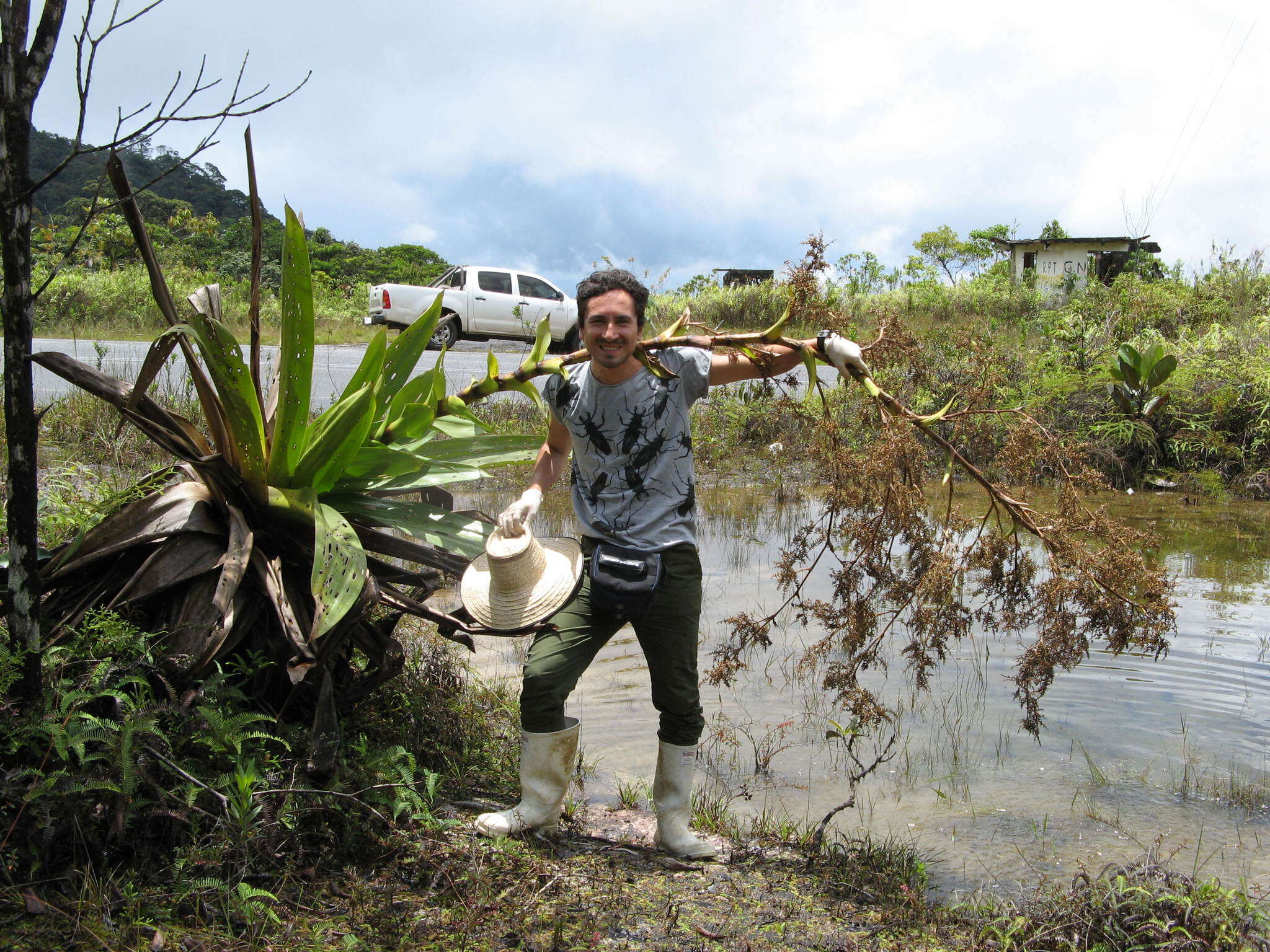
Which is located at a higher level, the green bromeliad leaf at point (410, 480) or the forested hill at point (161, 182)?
the forested hill at point (161, 182)

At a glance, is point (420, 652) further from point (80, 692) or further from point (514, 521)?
point (80, 692)

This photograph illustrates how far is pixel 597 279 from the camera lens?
11.4ft

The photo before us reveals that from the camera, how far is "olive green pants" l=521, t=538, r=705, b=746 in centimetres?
337

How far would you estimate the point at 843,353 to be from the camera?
353cm

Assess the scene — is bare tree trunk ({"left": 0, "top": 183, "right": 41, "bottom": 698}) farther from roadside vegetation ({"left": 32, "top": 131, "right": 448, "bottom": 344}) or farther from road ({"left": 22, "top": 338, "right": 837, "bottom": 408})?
road ({"left": 22, "top": 338, "right": 837, "bottom": 408})

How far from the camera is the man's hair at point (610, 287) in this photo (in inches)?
135

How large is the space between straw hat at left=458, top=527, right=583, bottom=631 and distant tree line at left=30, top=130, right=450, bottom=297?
93.9 feet

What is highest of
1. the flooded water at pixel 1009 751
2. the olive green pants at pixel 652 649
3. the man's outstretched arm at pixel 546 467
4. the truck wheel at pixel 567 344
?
the truck wheel at pixel 567 344

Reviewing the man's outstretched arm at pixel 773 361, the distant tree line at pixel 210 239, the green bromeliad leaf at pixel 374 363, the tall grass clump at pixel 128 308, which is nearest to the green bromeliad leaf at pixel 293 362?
the green bromeliad leaf at pixel 374 363

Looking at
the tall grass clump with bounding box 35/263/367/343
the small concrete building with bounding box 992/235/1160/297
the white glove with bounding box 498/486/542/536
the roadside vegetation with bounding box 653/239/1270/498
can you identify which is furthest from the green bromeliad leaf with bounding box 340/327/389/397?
the small concrete building with bounding box 992/235/1160/297

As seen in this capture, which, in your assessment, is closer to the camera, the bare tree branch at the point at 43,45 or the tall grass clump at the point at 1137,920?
the bare tree branch at the point at 43,45

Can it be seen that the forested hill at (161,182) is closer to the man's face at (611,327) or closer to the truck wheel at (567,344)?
the truck wheel at (567,344)

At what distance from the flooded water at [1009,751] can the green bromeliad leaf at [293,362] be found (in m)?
1.90

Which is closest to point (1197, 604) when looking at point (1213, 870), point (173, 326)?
point (1213, 870)
